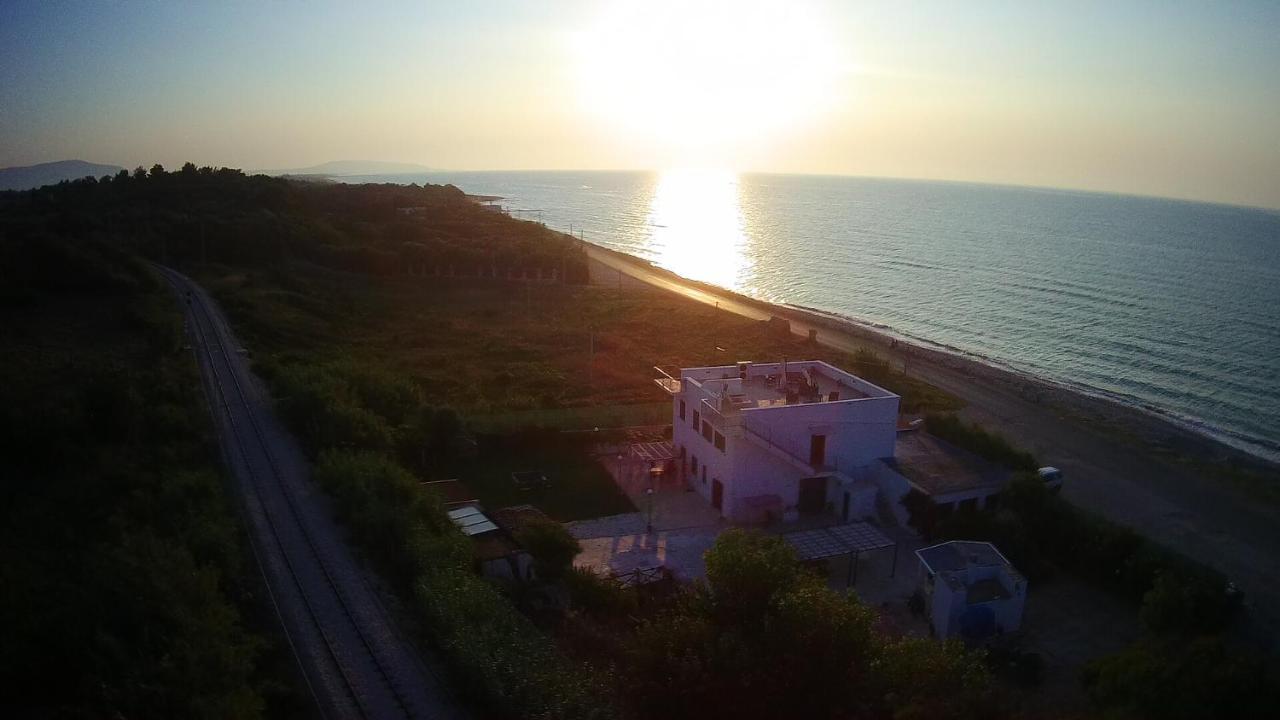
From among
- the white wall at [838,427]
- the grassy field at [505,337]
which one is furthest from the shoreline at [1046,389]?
the white wall at [838,427]

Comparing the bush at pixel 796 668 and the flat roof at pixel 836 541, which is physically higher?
the bush at pixel 796 668

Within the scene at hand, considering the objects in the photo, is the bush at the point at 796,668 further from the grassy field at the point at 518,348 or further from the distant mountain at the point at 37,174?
the distant mountain at the point at 37,174

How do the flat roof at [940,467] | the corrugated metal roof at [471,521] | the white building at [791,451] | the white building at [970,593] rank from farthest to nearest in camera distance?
the flat roof at [940,467] < the white building at [791,451] < the corrugated metal roof at [471,521] < the white building at [970,593]

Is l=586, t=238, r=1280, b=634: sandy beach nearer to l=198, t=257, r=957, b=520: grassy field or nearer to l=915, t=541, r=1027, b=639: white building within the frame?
l=198, t=257, r=957, b=520: grassy field

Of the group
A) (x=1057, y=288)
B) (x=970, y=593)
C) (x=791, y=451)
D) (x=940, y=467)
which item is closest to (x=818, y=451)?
(x=791, y=451)

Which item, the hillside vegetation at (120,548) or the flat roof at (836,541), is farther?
the flat roof at (836,541)

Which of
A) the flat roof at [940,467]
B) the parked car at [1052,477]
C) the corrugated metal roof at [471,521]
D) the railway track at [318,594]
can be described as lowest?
the parked car at [1052,477]

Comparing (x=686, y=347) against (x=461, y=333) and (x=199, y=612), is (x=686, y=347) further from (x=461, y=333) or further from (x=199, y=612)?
(x=199, y=612)

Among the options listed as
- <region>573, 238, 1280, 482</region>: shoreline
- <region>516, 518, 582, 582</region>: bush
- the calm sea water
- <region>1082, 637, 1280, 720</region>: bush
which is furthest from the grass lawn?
the calm sea water
